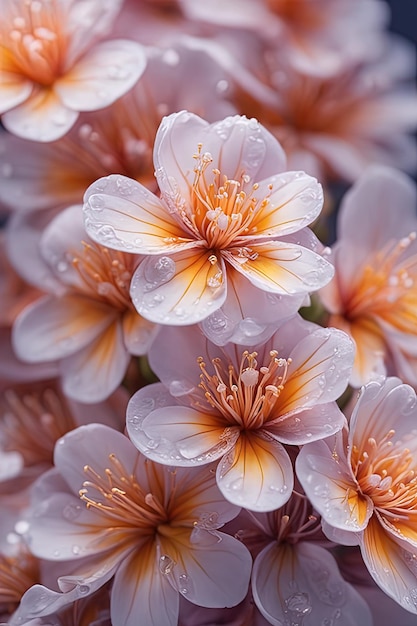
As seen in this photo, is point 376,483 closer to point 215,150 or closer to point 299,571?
point 299,571

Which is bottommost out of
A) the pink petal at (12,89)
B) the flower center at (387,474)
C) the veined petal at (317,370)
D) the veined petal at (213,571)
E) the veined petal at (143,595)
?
the veined petal at (143,595)

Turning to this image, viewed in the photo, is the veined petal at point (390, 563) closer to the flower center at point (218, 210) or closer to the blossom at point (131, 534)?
the blossom at point (131, 534)

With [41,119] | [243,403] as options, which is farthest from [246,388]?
[41,119]

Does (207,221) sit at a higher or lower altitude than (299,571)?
higher

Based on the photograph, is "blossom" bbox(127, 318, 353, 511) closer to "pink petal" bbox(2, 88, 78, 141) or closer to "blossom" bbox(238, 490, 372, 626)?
"blossom" bbox(238, 490, 372, 626)

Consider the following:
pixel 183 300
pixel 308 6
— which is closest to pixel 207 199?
pixel 183 300

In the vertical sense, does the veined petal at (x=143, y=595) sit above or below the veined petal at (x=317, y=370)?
below

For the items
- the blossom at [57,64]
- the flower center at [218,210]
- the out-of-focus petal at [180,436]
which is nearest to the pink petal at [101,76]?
the blossom at [57,64]

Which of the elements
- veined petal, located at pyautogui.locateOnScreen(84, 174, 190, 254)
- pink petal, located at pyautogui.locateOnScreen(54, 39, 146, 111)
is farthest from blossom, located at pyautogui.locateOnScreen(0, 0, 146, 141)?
veined petal, located at pyautogui.locateOnScreen(84, 174, 190, 254)

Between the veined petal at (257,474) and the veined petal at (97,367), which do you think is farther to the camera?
the veined petal at (97,367)

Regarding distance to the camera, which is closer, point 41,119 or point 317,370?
point 317,370
